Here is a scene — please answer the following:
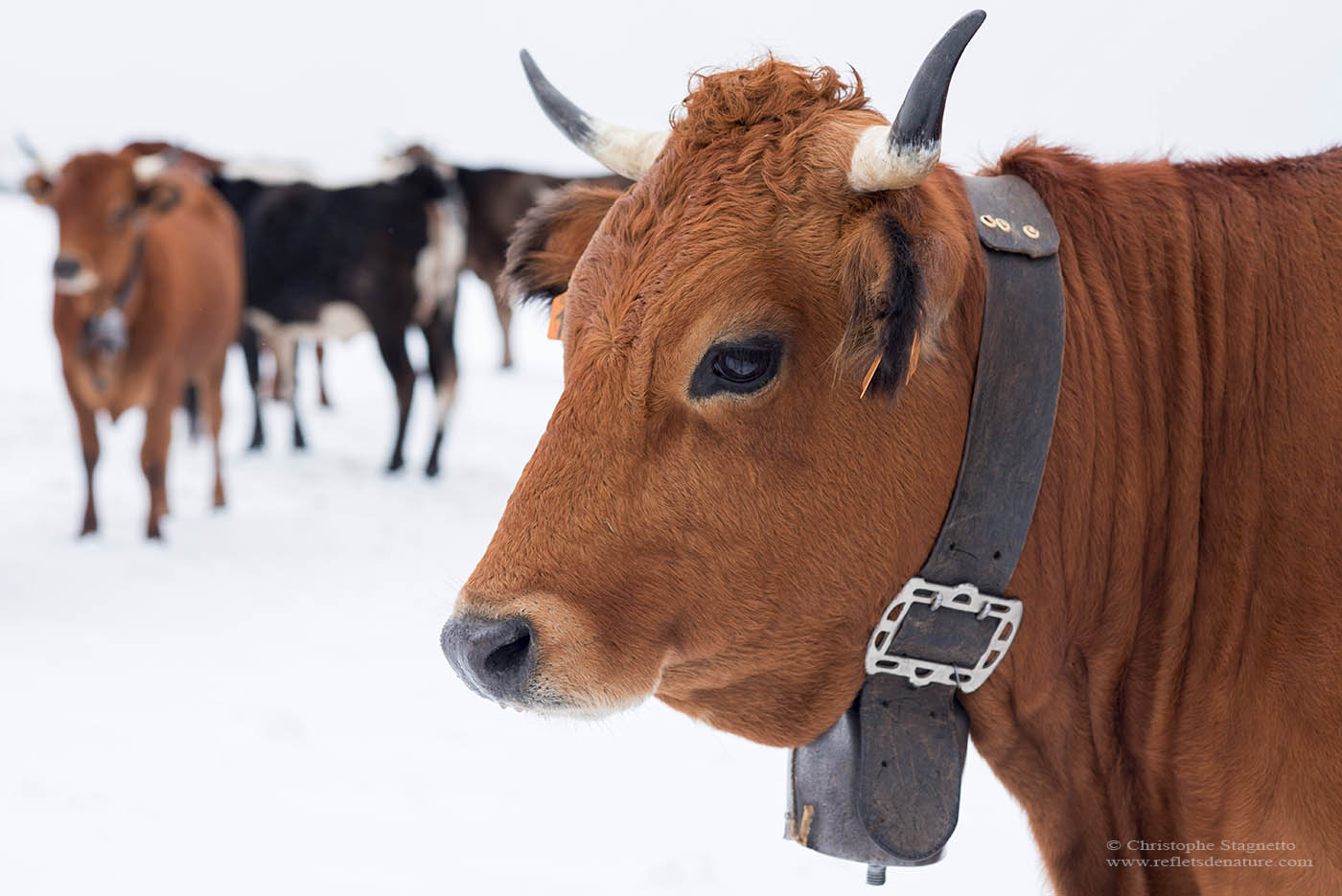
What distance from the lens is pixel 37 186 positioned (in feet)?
20.4

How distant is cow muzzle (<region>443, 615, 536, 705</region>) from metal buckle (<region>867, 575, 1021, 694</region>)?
1.64 feet

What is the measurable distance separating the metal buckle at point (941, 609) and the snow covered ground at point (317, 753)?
0.44 metres

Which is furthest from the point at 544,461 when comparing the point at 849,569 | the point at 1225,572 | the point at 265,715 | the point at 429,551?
the point at 429,551

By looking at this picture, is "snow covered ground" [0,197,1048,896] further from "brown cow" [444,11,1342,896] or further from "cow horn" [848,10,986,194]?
"cow horn" [848,10,986,194]

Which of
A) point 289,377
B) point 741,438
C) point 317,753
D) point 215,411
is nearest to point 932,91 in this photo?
point 741,438

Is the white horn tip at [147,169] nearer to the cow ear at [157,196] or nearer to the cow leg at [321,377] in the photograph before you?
the cow ear at [157,196]

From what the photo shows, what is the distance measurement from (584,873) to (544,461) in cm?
187

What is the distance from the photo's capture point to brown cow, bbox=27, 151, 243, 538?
5.89m

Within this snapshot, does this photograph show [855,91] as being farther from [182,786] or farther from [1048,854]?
[182,786]

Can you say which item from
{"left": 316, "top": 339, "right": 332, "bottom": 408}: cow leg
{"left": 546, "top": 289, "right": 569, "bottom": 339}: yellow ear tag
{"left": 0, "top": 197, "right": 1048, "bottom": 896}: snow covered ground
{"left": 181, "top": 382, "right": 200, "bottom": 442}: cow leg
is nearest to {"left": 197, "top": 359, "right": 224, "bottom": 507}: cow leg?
{"left": 0, "top": 197, "right": 1048, "bottom": 896}: snow covered ground

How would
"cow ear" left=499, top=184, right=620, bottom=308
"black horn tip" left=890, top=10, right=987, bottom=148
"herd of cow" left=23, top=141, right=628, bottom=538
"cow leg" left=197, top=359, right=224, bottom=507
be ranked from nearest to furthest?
"black horn tip" left=890, top=10, right=987, bottom=148 → "cow ear" left=499, top=184, right=620, bottom=308 → "herd of cow" left=23, top=141, right=628, bottom=538 → "cow leg" left=197, top=359, right=224, bottom=507

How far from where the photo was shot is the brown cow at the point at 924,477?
1488mm

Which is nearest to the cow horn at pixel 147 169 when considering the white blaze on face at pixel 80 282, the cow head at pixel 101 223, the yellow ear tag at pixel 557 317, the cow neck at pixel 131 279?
the cow head at pixel 101 223

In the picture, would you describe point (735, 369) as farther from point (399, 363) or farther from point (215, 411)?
point (399, 363)
